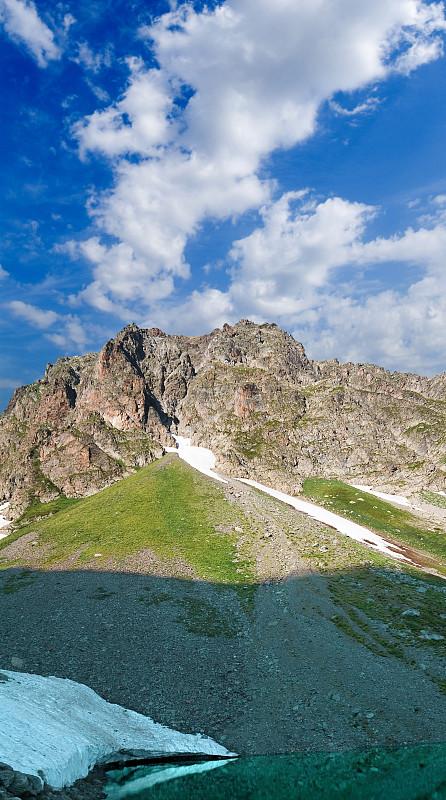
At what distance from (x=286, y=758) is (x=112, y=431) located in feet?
478

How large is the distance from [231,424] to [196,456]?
81.7 feet

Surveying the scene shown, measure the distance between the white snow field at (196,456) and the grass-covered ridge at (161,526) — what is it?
10108 mm

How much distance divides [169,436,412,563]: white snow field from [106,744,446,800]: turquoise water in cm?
4874

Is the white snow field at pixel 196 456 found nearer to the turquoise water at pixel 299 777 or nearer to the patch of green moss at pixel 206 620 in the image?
the patch of green moss at pixel 206 620

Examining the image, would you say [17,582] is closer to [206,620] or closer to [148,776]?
[206,620]

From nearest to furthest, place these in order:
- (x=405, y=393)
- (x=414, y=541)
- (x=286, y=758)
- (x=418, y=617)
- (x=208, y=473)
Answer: (x=286, y=758) < (x=418, y=617) < (x=414, y=541) < (x=208, y=473) < (x=405, y=393)

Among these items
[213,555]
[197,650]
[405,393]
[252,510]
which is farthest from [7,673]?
[405,393]

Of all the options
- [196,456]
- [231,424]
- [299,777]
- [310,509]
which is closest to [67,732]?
[299,777]

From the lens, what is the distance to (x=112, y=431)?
157250 mm

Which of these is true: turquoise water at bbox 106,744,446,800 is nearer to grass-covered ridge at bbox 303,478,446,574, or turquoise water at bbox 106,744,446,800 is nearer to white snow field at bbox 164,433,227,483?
grass-covered ridge at bbox 303,478,446,574

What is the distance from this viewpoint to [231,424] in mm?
166750

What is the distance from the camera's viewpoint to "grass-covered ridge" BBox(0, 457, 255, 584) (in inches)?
2362

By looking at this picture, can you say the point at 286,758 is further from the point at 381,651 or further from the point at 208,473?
the point at 208,473

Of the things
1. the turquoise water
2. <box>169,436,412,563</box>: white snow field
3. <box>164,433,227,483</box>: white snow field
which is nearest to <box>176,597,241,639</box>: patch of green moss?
the turquoise water
